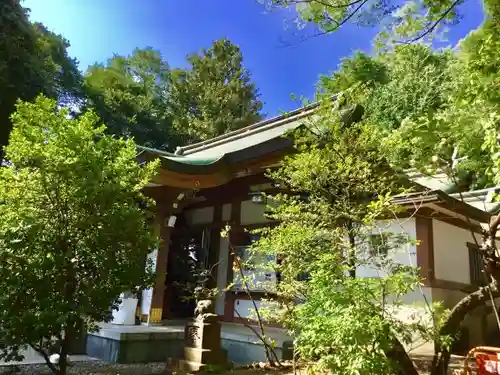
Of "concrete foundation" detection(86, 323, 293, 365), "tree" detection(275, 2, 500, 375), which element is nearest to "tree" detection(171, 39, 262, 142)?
"concrete foundation" detection(86, 323, 293, 365)

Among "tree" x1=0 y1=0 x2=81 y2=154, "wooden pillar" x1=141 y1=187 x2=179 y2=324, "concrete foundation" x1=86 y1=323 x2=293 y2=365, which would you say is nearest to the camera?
"concrete foundation" x1=86 y1=323 x2=293 y2=365

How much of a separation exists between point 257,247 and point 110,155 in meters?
1.94

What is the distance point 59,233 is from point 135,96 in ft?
76.3

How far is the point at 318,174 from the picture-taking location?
5141 millimetres

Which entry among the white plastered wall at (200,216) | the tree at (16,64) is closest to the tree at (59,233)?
the white plastered wall at (200,216)

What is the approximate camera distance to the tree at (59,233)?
3.70 meters

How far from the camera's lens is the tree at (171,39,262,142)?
25328 millimetres

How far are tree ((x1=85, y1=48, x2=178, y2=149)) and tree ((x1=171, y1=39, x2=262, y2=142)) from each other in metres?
1.01

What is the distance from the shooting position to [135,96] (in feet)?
84.2

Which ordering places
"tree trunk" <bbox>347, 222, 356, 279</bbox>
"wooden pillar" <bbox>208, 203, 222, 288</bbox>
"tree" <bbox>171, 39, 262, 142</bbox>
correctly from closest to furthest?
"tree trunk" <bbox>347, 222, 356, 279</bbox>, "wooden pillar" <bbox>208, 203, 222, 288</bbox>, "tree" <bbox>171, 39, 262, 142</bbox>

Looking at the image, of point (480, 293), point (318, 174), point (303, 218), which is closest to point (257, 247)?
point (303, 218)

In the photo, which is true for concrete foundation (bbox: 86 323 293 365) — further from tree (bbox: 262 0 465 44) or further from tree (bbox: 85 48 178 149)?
tree (bbox: 85 48 178 149)

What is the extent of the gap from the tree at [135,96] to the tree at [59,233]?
721 inches

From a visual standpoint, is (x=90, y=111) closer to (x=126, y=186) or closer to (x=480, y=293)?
(x=126, y=186)
